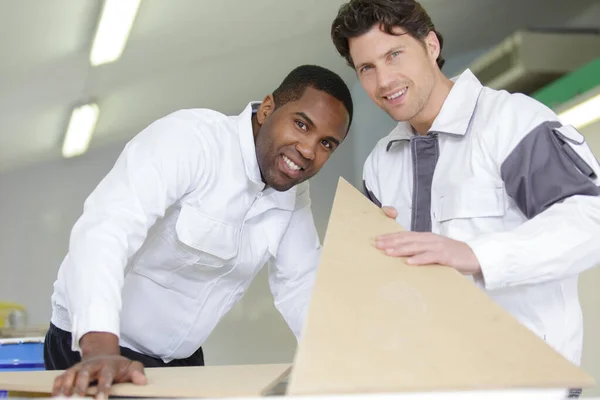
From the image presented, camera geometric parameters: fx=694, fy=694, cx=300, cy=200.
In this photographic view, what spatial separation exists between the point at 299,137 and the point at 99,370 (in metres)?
0.94

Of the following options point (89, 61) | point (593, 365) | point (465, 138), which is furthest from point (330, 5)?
point (465, 138)

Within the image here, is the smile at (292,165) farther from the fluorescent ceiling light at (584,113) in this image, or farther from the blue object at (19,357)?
the fluorescent ceiling light at (584,113)

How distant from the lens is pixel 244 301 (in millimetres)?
6301

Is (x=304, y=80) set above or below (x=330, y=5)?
below

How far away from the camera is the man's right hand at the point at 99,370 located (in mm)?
1060

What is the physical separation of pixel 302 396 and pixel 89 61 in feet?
12.5

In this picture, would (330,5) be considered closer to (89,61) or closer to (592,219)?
(89,61)

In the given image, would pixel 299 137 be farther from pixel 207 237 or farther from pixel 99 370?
pixel 99 370

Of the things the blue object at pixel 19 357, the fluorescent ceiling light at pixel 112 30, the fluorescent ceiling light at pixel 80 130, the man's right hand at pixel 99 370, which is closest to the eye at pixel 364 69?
the man's right hand at pixel 99 370

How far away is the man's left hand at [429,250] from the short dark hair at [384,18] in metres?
0.62

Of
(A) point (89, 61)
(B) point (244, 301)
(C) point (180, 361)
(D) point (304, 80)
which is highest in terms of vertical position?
(A) point (89, 61)

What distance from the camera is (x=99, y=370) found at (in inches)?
43.1

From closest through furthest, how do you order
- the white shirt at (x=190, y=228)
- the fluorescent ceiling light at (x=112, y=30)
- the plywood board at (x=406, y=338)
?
the plywood board at (x=406, y=338)
the white shirt at (x=190, y=228)
the fluorescent ceiling light at (x=112, y=30)

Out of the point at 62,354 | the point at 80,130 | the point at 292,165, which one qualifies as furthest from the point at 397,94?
the point at 80,130
